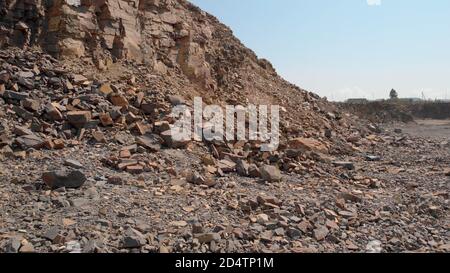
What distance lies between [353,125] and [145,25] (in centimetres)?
898

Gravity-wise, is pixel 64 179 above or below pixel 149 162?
below

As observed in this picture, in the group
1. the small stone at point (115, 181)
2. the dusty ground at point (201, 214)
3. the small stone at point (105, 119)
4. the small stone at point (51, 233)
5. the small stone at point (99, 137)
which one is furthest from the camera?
the small stone at point (105, 119)

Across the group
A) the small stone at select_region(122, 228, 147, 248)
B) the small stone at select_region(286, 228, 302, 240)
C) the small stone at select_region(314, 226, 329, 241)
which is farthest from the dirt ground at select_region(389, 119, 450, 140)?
the small stone at select_region(122, 228, 147, 248)

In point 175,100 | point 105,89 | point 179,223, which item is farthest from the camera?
point 175,100

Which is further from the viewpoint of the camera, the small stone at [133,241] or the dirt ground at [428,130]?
the dirt ground at [428,130]

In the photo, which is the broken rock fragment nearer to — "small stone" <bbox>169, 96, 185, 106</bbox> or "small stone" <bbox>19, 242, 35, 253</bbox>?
"small stone" <bbox>19, 242, 35, 253</bbox>

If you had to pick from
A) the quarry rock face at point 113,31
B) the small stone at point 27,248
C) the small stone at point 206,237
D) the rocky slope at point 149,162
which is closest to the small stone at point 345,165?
the rocky slope at point 149,162

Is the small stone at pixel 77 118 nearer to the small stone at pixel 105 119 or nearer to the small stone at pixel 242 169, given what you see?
the small stone at pixel 105 119

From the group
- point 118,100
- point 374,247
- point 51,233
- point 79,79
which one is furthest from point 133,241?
point 79,79

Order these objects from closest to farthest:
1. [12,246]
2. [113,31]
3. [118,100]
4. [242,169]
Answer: [12,246]
[242,169]
[118,100]
[113,31]

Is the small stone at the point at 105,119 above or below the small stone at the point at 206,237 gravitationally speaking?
above

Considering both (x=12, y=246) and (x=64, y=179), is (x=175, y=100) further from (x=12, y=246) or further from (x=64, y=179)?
(x=12, y=246)
